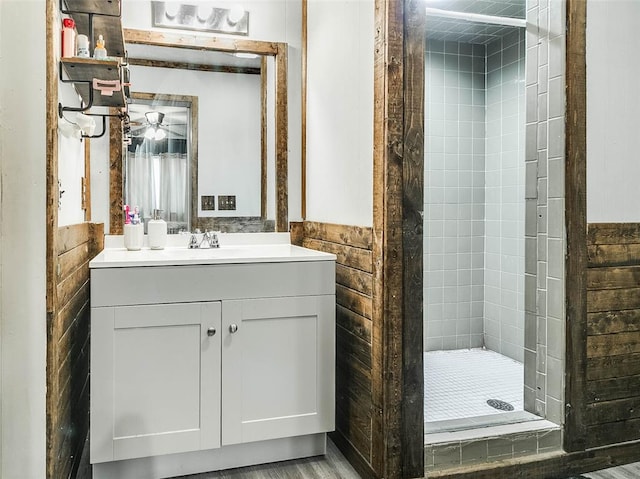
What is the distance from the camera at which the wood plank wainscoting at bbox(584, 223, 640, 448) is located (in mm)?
2139

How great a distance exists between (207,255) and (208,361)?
44 centimetres

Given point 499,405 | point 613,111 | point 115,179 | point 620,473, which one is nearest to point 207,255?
point 115,179

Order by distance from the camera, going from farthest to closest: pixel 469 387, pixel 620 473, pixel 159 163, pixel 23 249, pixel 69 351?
pixel 469 387, pixel 159 163, pixel 620 473, pixel 69 351, pixel 23 249

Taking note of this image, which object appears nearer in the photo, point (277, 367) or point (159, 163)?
point (277, 367)

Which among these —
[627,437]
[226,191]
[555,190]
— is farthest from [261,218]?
[627,437]

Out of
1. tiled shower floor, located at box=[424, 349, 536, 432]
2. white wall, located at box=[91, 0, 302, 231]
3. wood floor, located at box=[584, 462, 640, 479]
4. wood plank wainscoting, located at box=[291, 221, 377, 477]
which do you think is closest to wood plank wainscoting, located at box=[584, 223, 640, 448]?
wood floor, located at box=[584, 462, 640, 479]

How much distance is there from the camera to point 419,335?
6.31ft

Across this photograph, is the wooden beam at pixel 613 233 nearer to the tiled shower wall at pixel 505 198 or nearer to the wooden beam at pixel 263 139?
the tiled shower wall at pixel 505 198

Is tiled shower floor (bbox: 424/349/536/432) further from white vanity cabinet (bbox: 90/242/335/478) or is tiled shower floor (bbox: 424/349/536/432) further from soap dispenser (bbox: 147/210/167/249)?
soap dispenser (bbox: 147/210/167/249)

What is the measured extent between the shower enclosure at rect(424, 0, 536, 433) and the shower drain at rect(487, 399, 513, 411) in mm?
546

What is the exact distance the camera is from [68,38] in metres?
1.71

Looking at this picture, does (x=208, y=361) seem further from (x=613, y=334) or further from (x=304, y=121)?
(x=613, y=334)

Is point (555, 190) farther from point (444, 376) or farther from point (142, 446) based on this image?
point (142, 446)

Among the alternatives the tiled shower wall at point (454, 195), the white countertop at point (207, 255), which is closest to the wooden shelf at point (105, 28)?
the white countertop at point (207, 255)
